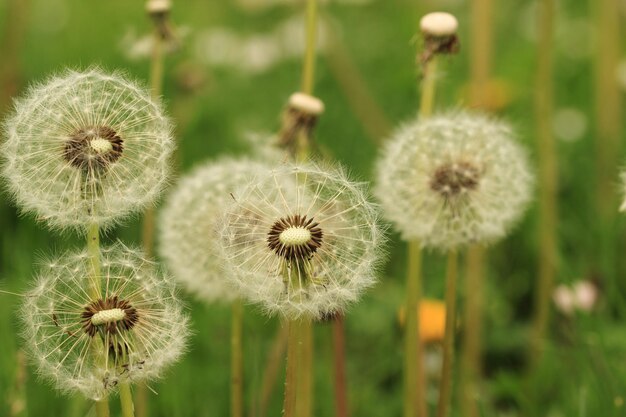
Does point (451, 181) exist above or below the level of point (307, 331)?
above

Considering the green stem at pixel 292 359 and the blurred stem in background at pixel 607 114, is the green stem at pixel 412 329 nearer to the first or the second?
the green stem at pixel 292 359

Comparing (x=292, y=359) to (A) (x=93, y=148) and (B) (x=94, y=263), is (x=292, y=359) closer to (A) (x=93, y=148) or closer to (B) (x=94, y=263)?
(B) (x=94, y=263)

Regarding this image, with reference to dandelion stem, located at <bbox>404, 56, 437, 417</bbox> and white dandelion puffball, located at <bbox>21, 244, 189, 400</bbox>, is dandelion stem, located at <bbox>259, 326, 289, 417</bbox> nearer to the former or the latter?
dandelion stem, located at <bbox>404, 56, 437, 417</bbox>

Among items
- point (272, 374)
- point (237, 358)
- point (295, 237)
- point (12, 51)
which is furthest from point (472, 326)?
point (12, 51)

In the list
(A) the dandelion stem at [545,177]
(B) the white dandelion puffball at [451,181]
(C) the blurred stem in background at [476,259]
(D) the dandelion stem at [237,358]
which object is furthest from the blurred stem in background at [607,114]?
(D) the dandelion stem at [237,358]

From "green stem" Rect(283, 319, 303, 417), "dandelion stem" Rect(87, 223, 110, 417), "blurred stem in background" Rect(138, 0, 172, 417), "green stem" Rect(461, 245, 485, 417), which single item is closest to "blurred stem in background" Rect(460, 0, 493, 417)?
"green stem" Rect(461, 245, 485, 417)

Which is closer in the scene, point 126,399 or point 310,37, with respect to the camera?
point 126,399
